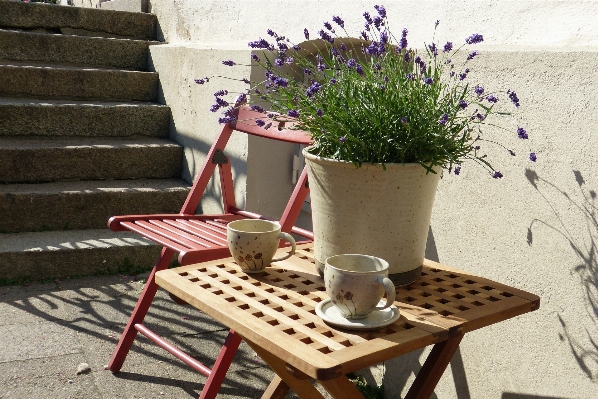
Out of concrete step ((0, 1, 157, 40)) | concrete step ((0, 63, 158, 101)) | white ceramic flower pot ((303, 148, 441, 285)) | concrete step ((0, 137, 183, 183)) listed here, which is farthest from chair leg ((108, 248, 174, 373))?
concrete step ((0, 1, 157, 40))

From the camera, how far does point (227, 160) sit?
9.94ft

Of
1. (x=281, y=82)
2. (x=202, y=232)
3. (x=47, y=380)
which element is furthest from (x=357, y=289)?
(x=47, y=380)

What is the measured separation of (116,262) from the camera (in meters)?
3.90

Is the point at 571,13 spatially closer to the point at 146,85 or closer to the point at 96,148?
the point at 96,148

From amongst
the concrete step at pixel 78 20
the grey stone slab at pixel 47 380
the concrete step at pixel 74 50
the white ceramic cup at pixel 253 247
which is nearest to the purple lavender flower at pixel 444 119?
the white ceramic cup at pixel 253 247

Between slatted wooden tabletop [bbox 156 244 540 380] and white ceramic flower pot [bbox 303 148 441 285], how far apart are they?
99 mm

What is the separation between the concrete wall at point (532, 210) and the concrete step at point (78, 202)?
2106 millimetres

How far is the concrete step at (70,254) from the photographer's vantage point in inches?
146

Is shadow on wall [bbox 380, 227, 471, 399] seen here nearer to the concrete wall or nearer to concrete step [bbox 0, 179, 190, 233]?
the concrete wall

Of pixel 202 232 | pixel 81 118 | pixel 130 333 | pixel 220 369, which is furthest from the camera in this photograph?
pixel 81 118

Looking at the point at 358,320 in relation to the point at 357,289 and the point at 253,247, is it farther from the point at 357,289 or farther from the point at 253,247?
the point at 253,247

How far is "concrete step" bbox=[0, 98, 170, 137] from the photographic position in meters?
4.46

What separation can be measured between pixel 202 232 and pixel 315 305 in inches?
44.9

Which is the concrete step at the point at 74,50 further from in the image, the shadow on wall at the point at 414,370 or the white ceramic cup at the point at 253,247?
the white ceramic cup at the point at 253,247
